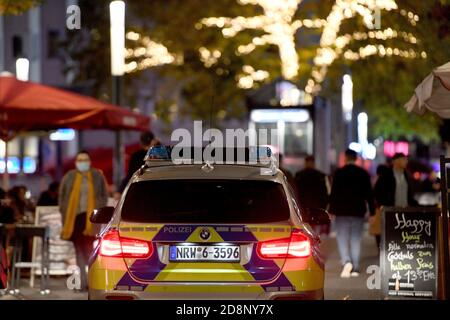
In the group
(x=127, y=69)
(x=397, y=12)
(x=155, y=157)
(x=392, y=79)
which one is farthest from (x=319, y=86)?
(x=155, y=157)

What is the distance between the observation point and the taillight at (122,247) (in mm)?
9312

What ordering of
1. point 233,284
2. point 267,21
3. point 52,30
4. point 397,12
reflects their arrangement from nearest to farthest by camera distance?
1. point 233,284
2. point 397,12
3. point 267,21
4. point 52,30

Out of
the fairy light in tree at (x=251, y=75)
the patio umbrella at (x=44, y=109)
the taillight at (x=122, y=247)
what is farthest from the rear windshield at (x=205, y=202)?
the fairy light in tree at (x=251, y=75)

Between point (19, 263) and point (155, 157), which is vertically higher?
point (155, 157)

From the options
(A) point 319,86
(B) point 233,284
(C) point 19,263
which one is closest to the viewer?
(B) point 233,284

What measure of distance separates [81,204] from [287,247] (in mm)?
6191

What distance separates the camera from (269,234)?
9.34m

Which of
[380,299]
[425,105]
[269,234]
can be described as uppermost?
[425,105]

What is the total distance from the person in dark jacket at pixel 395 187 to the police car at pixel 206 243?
7.61 metres

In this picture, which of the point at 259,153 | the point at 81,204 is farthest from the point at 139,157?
the point at 259,153

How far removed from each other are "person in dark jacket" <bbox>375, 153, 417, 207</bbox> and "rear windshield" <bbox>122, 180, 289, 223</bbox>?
7.69m

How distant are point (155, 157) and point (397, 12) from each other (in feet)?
25.8

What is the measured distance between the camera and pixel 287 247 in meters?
9.37

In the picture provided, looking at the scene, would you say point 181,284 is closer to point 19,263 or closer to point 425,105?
point 425,105
